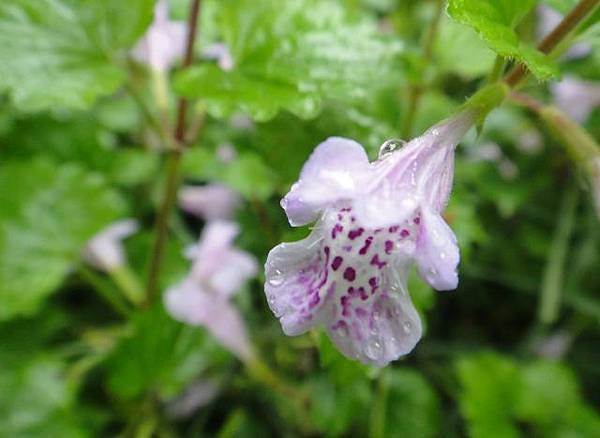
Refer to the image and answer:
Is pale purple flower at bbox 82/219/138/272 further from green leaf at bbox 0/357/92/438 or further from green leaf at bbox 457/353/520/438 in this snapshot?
green leaf at bbox 457/353/520/438

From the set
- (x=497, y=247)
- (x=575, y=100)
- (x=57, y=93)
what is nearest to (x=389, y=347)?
(x=57, y=93)

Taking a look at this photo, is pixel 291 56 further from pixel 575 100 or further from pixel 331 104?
pixel 575 100

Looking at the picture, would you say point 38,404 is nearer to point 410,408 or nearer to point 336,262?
point 410,408

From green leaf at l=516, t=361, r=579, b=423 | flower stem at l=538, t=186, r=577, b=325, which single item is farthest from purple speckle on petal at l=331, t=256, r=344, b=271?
flower stem at l=538, t=186, r=577, b=325

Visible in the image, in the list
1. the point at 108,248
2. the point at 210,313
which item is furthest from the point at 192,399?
the point at 108,248

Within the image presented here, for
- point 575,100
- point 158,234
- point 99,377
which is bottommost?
point 99,377

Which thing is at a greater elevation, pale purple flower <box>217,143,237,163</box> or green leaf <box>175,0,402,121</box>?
green leaf <box>175,0,402,121</box>
